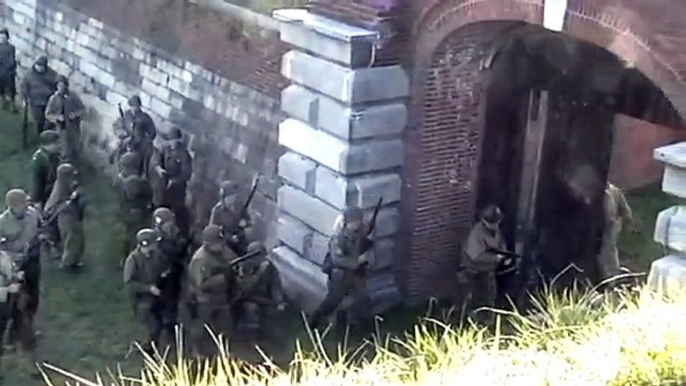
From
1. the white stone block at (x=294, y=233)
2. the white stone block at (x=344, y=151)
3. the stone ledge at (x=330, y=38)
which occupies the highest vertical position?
the stone ledge at (x=330, y=38)

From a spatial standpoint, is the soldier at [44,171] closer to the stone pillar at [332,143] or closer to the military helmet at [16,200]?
the military helmet at [16,200]

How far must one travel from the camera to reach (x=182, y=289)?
1051cm

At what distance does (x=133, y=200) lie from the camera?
41.7 feet

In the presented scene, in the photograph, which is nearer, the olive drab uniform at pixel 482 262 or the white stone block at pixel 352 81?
the white stone block at pixel 352 81

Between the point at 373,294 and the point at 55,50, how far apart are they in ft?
28.1

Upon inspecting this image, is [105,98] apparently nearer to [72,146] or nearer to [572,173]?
[72,146]

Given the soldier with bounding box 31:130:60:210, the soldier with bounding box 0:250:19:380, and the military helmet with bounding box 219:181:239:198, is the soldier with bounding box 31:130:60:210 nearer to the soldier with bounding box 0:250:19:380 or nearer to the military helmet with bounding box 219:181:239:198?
the military helmet with bounding box 219:181:239:198

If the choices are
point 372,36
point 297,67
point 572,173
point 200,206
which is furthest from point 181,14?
point 572,173

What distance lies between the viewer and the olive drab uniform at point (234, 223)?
11.0 m

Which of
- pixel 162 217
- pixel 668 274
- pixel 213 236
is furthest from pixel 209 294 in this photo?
pixel 668 274

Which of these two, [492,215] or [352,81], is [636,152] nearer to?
[492,215]

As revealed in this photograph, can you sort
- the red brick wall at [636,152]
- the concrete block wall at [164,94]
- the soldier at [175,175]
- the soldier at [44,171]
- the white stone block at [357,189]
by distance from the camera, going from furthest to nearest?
the red brick wall at [636,152]
the soldier at [44,171]
the soldier at [175,175]
the concrete block wall at [164,94]
the white stone block at [357,189]

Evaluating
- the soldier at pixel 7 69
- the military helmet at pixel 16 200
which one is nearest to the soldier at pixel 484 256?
the military helmet at pixel 16 200

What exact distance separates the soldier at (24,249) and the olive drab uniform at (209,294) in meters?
1.36
